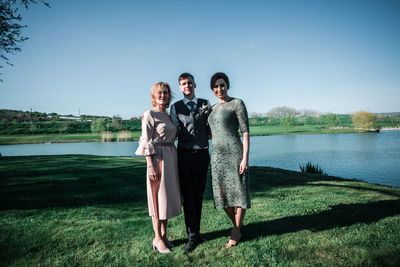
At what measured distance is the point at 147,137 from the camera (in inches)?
128

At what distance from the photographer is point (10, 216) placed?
4.85 meters

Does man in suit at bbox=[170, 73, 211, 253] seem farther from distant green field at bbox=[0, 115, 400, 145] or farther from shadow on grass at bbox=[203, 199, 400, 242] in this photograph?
distant green field at bbox=[0, 115, 400, 145]

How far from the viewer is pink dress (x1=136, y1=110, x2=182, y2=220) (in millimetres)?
3271

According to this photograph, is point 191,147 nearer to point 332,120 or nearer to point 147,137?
point 147,137

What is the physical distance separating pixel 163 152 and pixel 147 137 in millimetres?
332

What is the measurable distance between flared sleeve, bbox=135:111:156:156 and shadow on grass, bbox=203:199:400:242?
1.91m

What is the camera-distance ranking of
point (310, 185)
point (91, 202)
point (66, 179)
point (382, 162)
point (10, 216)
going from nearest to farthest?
point (10, 216) → point (91, 202) → point (310, 185) → point (66, 179) → point (382, 162)

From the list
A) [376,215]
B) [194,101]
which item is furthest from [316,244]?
[194,101]

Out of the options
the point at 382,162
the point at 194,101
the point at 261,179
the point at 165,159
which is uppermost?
the point at 194,101

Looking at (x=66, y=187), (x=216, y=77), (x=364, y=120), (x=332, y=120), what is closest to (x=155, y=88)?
(x=216, y=77)

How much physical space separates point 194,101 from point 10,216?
486 cm

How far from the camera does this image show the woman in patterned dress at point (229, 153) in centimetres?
346

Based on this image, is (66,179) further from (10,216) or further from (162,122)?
(162,122)

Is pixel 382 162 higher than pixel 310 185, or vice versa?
pixel 310 185
